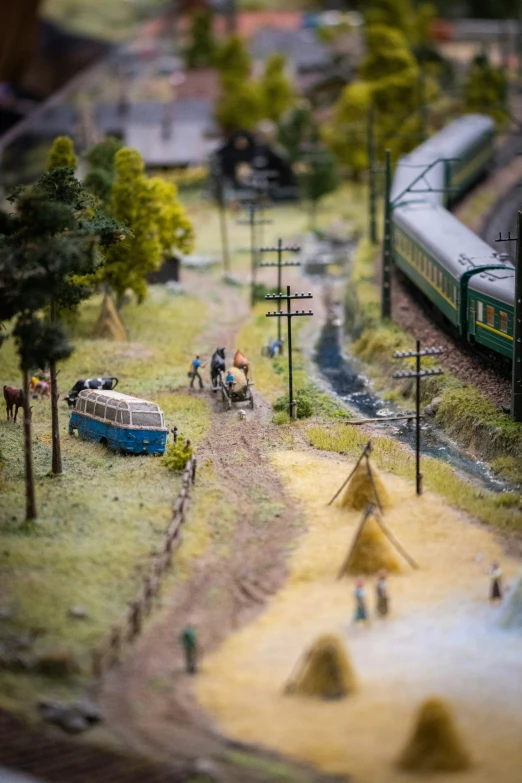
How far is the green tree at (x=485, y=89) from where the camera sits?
332 ft

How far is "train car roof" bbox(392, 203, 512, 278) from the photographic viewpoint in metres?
56.0

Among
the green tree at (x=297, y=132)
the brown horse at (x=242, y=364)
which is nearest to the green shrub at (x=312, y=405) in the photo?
the brown horse at (x=242, y=364)

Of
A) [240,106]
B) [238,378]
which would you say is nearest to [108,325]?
[238,378]

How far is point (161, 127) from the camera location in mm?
101938

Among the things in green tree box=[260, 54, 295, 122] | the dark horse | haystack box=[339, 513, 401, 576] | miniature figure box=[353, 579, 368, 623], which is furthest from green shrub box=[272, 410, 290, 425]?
green tree box=[260, 54, 295, 122]

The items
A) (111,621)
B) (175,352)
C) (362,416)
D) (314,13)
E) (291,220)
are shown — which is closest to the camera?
(111,621)

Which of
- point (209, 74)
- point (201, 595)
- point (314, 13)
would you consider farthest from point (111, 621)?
point (314, 13)

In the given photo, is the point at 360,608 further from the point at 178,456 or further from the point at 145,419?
the point at 145,419

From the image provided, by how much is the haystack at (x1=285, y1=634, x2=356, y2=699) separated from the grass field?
5.57m

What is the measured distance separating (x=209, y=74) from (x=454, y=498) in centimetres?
8529

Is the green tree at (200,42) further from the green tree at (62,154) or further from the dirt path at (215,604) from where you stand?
the dirt path at (215,604)

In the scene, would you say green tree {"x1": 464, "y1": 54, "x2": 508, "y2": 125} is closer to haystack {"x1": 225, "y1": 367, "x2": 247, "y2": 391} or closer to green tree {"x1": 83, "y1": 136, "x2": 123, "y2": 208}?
green tree {"x1": 83, "y1": 136, "x2": 123, "y2": 208}

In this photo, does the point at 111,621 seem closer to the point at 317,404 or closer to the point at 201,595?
the point at 201,595

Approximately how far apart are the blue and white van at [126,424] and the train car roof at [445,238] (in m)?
15.8
